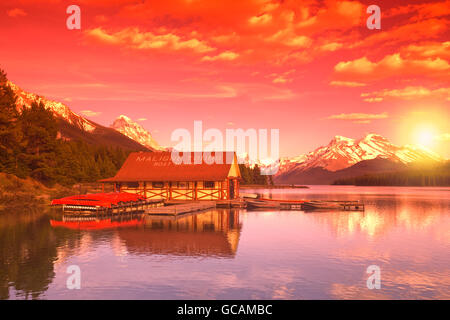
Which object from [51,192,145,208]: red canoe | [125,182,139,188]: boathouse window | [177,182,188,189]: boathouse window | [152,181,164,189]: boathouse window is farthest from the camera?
[125,182,139,188]: boathouse window

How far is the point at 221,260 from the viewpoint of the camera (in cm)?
1991

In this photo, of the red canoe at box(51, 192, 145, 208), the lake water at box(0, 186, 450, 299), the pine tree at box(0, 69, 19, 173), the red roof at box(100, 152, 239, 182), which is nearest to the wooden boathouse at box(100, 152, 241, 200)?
the red roof at box(100, 152, 239, 182)

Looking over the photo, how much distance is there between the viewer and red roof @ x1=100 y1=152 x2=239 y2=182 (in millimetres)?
57656

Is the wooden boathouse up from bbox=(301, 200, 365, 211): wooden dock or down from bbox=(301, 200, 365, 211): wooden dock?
up

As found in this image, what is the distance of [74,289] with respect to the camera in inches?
583

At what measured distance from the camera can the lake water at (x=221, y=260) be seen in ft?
48.6

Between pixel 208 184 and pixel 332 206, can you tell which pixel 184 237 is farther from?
pixel 332 206

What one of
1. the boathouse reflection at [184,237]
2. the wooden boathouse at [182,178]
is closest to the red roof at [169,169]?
the wooden boathouse at [182,178]

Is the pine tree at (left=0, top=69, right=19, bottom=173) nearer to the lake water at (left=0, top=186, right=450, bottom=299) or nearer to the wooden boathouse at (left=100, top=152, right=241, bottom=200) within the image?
the wooden boathouse at (left=100, top=152, right=241, bottom=200)

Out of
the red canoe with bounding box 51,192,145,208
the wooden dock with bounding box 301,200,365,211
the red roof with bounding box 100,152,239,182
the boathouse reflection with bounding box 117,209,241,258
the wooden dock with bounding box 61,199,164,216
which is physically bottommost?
the wooden dock with bounding box 301,200,365,211

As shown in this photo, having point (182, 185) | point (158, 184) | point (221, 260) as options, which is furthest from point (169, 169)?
point (221, 260)

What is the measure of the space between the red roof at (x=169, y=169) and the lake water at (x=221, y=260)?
2335 cm

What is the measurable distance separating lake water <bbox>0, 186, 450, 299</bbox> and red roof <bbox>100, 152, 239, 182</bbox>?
76.6 feet

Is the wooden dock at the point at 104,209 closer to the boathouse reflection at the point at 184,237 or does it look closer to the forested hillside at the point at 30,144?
the boathouse reflection at the point at 184,237
